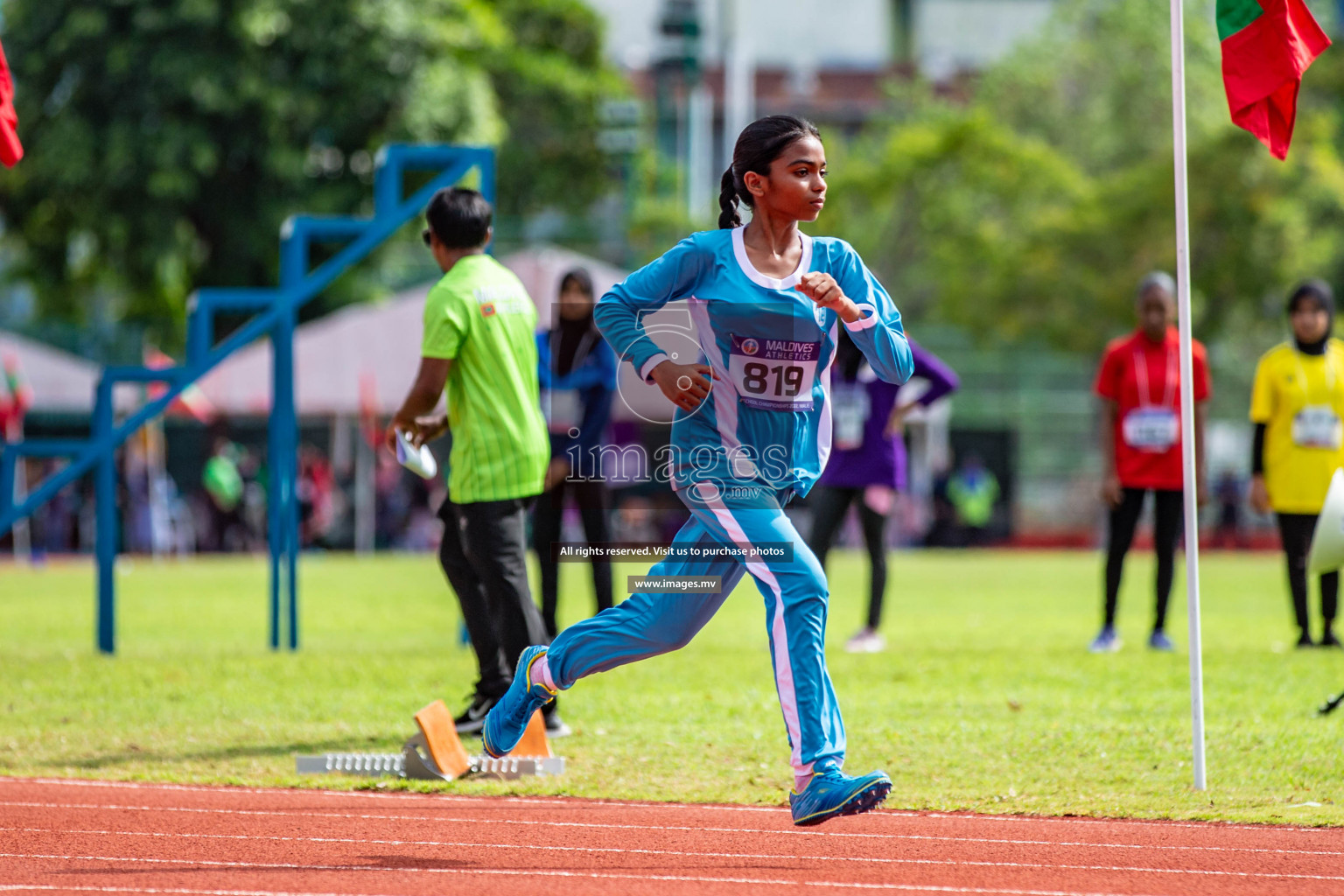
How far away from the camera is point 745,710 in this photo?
26.1 feet

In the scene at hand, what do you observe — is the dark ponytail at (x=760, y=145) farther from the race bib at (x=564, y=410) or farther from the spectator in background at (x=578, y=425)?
the race bib at (x=564, y=410)

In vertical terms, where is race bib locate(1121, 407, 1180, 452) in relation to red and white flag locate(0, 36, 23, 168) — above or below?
below

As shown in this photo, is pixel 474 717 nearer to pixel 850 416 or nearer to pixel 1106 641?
pixel 850 416

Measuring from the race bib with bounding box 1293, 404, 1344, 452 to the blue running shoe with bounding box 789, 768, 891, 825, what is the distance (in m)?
6.63

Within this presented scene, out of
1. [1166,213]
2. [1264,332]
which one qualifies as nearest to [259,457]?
[1166,213]

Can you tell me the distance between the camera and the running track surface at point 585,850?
4480mm

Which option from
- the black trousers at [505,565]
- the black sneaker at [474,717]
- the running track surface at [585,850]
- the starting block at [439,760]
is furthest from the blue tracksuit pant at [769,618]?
the black sneaker at [474,717]

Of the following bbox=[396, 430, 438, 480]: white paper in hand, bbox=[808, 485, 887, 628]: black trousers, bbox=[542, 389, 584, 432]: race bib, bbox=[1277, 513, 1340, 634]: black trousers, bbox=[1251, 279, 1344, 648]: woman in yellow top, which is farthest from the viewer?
bbox=[1277, 513, 1340, 634]: black trousers

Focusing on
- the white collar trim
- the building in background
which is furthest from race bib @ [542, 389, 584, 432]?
the building in background

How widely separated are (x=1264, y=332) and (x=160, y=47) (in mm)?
26669

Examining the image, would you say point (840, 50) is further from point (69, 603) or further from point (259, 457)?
point (69, 603)

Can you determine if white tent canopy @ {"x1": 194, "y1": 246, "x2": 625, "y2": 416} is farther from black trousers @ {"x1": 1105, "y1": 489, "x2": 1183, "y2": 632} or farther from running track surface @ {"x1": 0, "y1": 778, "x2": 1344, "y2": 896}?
running track surface @ {"x1": 0, "y1": 778, "x2": 1344, "y2": 896}

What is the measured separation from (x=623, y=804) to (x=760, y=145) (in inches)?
92.6

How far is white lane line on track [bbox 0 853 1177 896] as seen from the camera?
4.38m
